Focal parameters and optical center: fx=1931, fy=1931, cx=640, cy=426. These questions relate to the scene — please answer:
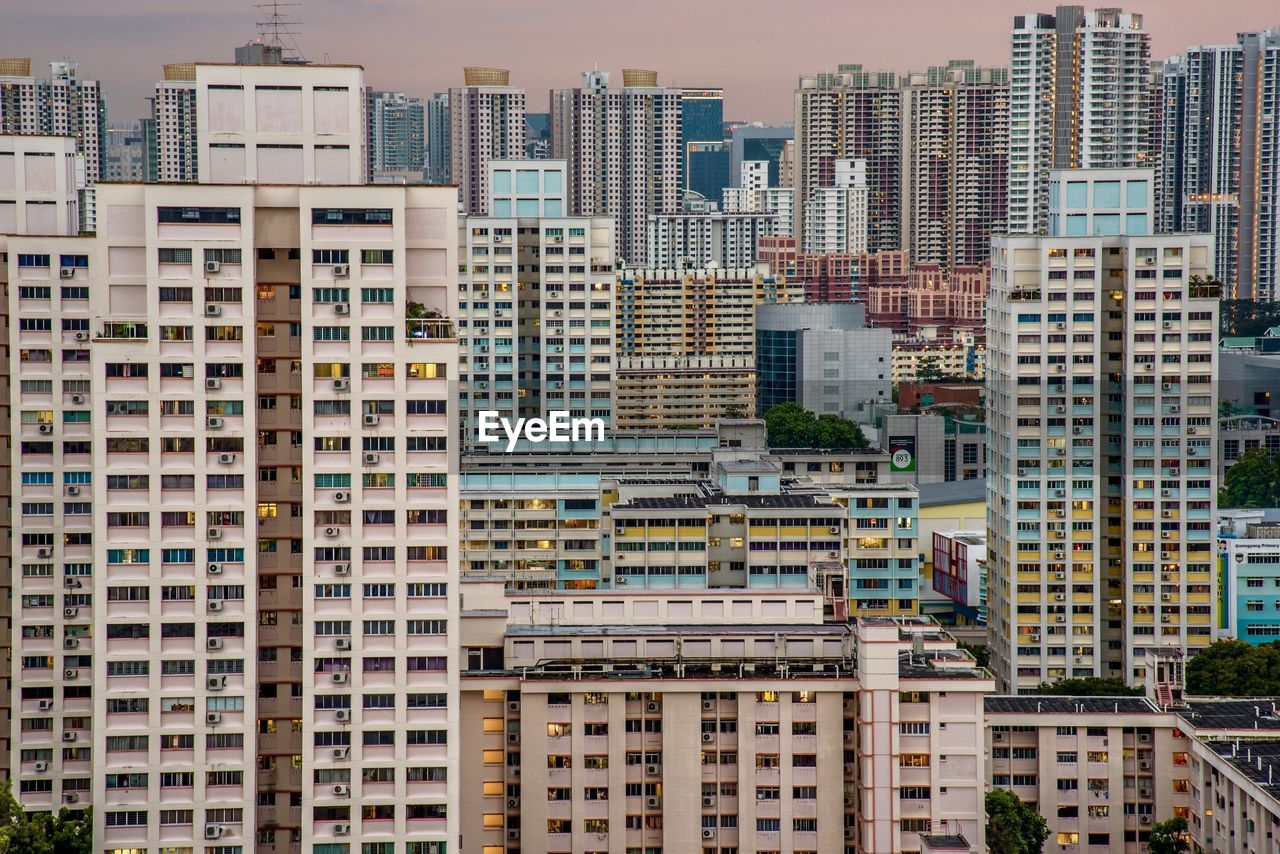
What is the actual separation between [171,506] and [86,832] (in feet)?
36.5

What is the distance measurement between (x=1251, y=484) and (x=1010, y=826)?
8613 centimetres

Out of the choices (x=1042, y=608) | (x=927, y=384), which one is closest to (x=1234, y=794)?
(x=1042, y=608)

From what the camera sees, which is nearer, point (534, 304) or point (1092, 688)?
point (1092, 688)

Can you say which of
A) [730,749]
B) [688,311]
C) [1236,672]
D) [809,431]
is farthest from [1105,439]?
[688,311]

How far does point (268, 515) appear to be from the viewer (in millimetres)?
50875

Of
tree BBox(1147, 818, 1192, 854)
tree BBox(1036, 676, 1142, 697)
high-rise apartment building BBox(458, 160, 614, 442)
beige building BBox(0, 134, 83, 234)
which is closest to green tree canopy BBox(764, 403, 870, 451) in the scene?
high-rise apartment building BBox(458, 160, 614, 442)

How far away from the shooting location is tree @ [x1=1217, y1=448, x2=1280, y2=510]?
139 meters

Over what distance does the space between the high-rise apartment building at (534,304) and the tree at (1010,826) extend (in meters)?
65.2

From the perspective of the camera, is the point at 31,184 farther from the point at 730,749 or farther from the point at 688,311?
the point at 688,311

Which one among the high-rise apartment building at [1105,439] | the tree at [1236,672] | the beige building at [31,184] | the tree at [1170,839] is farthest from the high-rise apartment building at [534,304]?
the tree at [1170,839]

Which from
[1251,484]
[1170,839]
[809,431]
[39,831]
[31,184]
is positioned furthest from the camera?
[809,431]

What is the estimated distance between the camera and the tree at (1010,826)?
61812 mm

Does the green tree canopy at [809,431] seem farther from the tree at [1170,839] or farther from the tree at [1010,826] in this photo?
the tree at [1010,826]

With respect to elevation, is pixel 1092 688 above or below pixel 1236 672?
below
